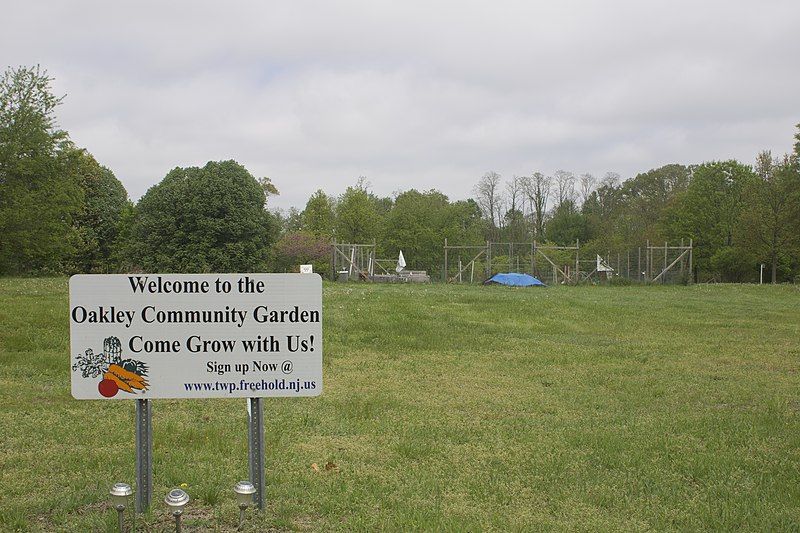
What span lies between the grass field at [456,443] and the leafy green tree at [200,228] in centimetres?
3097

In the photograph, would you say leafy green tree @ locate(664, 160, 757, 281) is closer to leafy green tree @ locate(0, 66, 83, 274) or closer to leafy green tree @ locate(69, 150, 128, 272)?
leafy green tree @ locate(69, 150, 128, 272)

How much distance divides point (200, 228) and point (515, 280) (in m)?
20.1

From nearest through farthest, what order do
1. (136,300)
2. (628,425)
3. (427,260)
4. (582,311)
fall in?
(136,300) → (628,425) → (582,311) → (427,260)

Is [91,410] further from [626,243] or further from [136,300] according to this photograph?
[626,243]

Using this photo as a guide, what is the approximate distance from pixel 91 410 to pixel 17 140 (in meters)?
10.2

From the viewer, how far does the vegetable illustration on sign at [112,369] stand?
4.47 metres

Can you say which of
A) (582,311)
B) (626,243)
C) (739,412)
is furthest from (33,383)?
(626,243)

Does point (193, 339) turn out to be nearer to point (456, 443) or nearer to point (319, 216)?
point (456, 443)

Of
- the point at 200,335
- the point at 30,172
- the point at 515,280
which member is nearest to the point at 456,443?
the point at 200,335

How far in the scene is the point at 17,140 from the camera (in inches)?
618

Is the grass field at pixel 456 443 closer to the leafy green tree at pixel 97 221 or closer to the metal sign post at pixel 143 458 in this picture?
the metal sign post at pixel 143 458

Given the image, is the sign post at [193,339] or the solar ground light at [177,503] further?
the sign post at [193,339]

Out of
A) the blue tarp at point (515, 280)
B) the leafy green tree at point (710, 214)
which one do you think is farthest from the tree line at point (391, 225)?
the blue tarp at point (515, 280)

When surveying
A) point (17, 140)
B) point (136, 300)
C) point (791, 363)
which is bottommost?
point (791, 363)
